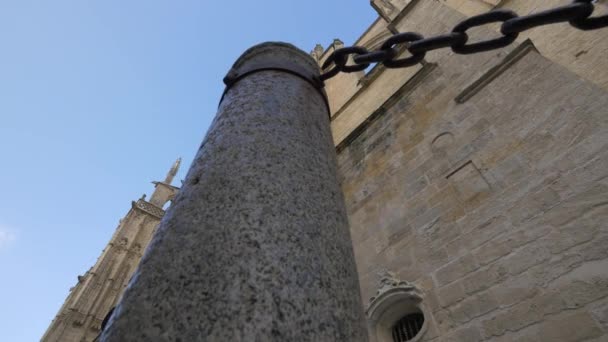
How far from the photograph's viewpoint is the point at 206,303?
712mm

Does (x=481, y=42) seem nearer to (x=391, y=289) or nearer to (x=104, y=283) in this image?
(x=391, y=289)

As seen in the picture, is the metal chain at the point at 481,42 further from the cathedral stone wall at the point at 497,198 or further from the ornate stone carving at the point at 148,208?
the ornate stone carving at the point at 148,208

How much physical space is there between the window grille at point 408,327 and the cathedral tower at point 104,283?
10.5m

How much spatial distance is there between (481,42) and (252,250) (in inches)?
49.1

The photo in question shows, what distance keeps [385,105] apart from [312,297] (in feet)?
18.1

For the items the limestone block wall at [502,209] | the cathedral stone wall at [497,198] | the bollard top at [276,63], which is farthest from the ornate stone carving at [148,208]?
the bollard top at [276,63]

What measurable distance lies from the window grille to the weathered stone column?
9.58 ft

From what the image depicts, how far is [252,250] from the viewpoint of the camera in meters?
0.83

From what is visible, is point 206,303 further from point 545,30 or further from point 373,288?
point 545,30

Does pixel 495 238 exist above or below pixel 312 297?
above

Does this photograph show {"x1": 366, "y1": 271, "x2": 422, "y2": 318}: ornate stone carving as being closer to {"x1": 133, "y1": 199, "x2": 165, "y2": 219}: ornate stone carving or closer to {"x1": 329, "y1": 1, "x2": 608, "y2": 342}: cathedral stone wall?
{"x1": 329, "y1": 1, "x2": 608, "y2": 342}: cathedral stone wall

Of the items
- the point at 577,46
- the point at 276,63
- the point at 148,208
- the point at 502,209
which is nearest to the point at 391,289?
the point at 502,209

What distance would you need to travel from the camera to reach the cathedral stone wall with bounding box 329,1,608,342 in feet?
8.30

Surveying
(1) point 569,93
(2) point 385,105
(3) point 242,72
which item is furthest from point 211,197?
(2) point 385,105
